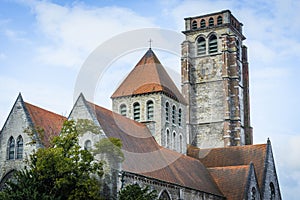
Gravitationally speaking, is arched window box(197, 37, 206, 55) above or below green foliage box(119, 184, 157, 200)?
above

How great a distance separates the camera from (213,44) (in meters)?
68.6

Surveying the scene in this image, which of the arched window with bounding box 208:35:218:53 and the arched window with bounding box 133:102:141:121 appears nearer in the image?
the arched window with bounding box 133:102:141:121

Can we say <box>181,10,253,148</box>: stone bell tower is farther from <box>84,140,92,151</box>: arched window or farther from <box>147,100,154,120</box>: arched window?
<box>84,140,92,151</box>: arched window

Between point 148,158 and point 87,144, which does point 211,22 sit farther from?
point 87,144

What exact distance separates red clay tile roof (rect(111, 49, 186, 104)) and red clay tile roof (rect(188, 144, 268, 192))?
5.77 meters

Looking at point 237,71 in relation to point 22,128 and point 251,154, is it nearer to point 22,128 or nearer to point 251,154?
point 251,154

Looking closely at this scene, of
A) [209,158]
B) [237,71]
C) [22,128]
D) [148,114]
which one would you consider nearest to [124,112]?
[148,114]

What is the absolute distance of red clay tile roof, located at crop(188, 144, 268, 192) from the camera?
52.4 metres

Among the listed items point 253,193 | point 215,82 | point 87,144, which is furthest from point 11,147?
point 215,82

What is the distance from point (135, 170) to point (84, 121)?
4485 mm

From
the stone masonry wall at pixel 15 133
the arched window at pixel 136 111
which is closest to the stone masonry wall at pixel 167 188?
the stone masonry wall at pixel 15 133

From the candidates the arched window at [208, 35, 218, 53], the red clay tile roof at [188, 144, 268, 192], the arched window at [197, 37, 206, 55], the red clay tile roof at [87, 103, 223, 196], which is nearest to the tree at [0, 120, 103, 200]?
the red clay tile roof at [87, 103, 223, 196]

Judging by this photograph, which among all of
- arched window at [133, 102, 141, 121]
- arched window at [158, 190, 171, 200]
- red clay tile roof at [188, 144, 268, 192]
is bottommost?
arched window at [158, 190, 171, 200]

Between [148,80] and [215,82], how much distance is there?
17403mm
